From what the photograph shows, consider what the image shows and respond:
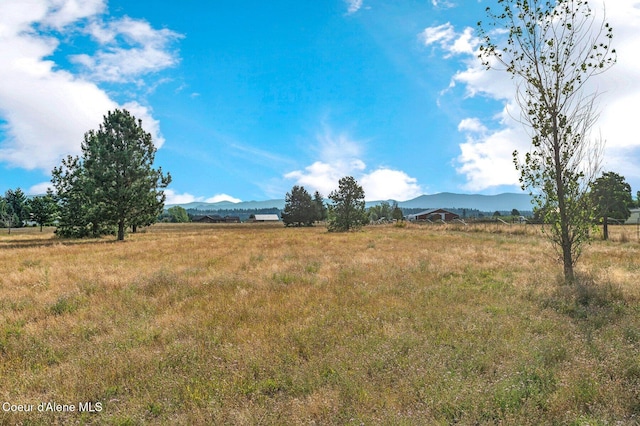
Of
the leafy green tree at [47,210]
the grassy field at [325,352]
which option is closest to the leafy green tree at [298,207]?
the leafy green tree at [47,210]

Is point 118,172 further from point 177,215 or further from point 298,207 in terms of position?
point 177,215

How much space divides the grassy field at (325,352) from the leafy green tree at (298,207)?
79.0 metres

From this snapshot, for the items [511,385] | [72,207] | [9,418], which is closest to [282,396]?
[511,385]

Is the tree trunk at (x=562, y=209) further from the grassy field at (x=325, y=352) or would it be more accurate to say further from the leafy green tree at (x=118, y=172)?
the leafy green tree at (x=118, y=172)

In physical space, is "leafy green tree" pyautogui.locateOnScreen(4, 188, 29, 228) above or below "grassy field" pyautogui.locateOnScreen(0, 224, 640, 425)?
above

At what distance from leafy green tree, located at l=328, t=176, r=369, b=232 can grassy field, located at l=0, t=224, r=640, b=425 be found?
39.3 meters

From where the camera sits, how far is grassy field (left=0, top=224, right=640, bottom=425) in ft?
13.6

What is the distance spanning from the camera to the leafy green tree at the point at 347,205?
1989 inches

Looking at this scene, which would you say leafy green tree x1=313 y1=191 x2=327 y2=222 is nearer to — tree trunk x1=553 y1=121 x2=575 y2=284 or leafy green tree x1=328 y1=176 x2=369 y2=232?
leafy green tree x1=328 y1=176 x2=369 y2=232

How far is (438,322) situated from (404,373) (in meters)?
2.52

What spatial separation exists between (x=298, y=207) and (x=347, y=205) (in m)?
41.2

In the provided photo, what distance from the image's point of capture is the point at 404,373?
4.97 m

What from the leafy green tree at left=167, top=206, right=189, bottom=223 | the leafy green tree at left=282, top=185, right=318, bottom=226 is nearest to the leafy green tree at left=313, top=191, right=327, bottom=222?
the leafy green tree at left=282, top=185, right=318, bottom=226

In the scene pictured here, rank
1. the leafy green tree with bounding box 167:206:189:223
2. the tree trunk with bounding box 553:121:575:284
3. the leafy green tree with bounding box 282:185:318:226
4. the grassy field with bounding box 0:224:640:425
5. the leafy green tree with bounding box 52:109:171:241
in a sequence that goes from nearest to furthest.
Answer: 1. the grassy field with bounding box 0:224:640:425
2. the tree trunk with bounding box 553:121:575:284
3. the leafy green tree with bounding box 52:109:171:241
4. the leafy green tree with bounding box 282:185:318:226
5. the leafy green tree with bounding box 167:206:189:223
